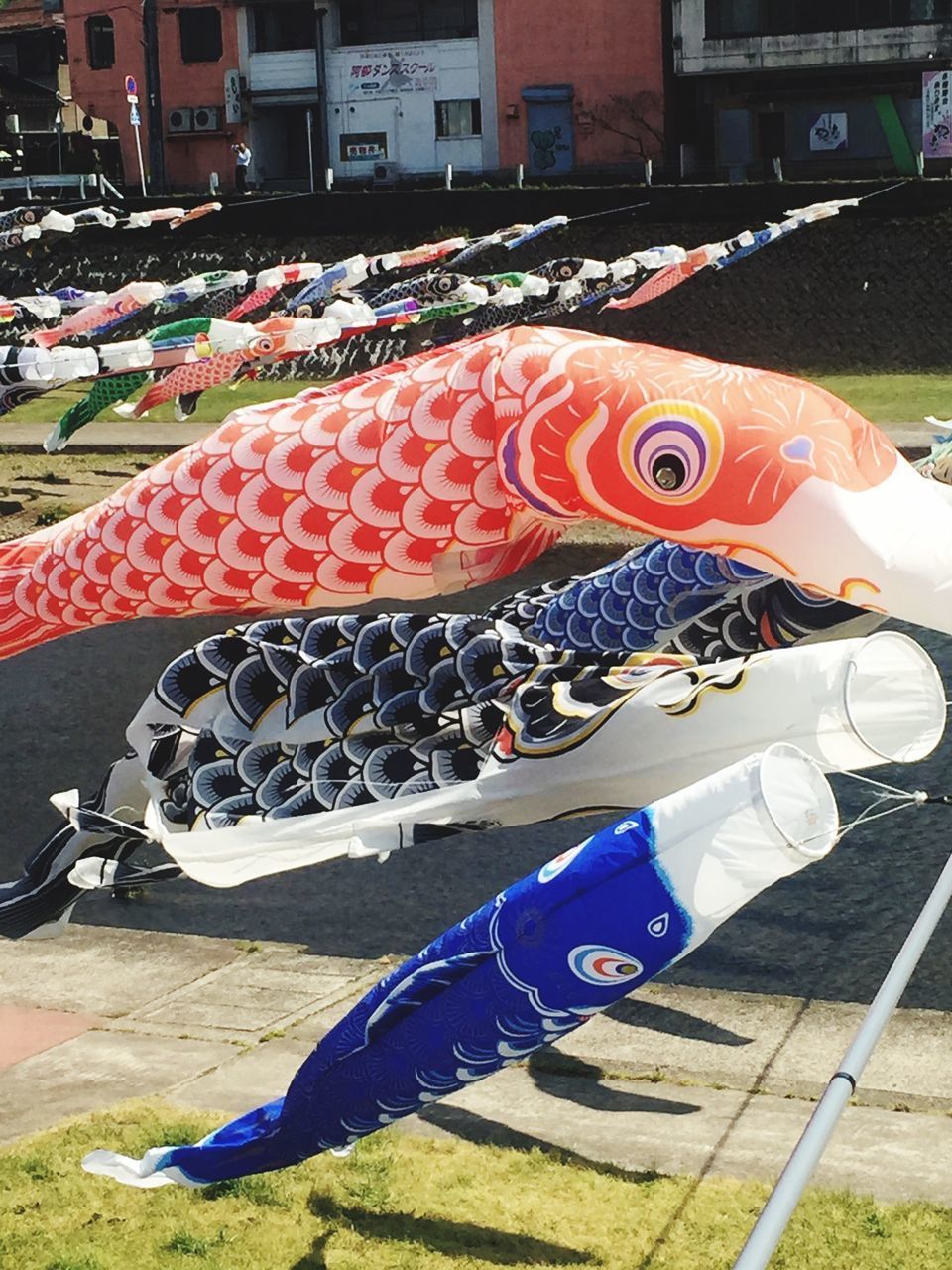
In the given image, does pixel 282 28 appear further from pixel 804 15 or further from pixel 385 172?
pixel 804 15

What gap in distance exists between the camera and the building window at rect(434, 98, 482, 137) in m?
47.7

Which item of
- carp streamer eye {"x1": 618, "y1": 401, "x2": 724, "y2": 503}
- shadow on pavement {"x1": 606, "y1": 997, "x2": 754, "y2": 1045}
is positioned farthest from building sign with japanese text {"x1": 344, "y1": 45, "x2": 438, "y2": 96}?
carp streamer eye {"x1": 618, "y1": 401, "x2": 724, "y2": 503}

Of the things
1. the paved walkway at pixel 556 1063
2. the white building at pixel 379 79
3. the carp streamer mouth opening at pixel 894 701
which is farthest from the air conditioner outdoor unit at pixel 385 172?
the carp streamer mouth opening at pixel 894 701

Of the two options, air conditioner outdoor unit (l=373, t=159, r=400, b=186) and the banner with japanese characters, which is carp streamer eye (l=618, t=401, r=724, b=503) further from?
air conditioner outdoor unit (l=373, t=159, r=400, b=186)

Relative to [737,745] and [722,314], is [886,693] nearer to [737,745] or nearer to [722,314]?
[737,745]

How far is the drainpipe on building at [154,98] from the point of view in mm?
46219

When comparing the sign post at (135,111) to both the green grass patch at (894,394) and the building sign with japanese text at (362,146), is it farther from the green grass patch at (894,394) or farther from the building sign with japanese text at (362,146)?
the green grass patch at (894,394)

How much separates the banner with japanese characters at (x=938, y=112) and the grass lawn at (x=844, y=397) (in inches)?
285

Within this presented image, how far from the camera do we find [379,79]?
48.1m

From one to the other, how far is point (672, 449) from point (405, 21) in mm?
45616

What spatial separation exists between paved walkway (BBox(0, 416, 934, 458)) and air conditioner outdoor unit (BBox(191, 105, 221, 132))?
1791cm

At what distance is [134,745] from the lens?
6.65 metres

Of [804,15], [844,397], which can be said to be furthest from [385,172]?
[844,397]

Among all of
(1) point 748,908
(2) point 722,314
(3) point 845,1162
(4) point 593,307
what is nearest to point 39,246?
(4) point 593,307
